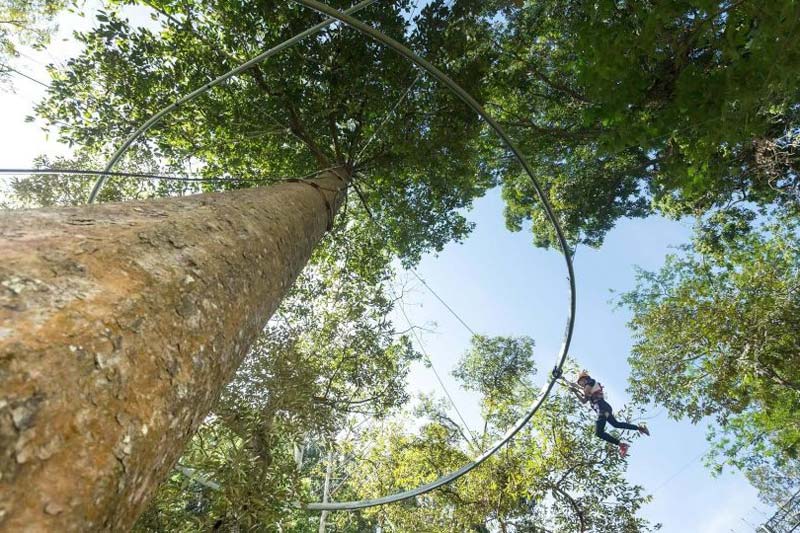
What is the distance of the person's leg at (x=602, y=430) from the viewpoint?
8.08m

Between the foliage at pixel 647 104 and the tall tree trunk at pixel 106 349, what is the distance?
12.0ft

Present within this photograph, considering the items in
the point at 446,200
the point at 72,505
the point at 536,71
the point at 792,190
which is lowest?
the point at 72,505

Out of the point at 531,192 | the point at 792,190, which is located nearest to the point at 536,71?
the point at 531,192

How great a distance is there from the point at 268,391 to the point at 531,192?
10.8m

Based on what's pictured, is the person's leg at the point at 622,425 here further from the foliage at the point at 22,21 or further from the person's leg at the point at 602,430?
the foliage at the point at 22,21

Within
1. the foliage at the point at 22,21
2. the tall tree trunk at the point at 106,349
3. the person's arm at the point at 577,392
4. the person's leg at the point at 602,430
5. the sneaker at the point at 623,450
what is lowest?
the tall tree trunk at the point at 106,349

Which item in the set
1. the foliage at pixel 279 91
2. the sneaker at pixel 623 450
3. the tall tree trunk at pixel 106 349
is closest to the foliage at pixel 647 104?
the foliage at pixel 279 91

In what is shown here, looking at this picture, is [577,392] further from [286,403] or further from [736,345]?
[286,403]

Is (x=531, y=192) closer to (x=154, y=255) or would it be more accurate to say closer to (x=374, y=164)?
(x=374, y=164)

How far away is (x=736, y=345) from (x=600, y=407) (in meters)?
2.71

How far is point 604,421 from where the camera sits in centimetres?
846

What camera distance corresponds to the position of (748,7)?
9.37 ft

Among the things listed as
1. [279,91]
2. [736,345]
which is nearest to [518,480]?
[736,345]

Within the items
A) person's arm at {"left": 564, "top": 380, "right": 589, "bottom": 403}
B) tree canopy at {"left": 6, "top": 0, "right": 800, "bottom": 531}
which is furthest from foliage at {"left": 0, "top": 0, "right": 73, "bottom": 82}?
person's arm at {"left": 564, "top": 380, "right": 589, "bottom": 403}
